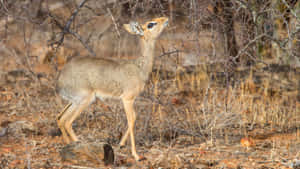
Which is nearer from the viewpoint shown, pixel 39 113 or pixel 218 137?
pixel 218 137

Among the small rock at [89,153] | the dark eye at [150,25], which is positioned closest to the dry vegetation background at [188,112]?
the small rock at [89,153]

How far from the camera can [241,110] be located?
7.28 meters

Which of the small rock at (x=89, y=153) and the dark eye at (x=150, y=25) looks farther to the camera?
the dark eye at (x=150, y=25)

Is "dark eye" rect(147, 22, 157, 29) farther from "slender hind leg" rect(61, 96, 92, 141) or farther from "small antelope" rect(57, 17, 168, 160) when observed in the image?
"slender hind leg" rect(61, 96, 92, 141)

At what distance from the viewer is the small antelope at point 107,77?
222 inches

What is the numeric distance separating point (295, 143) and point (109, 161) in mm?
2874

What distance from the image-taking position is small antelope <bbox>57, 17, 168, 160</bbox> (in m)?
5.63

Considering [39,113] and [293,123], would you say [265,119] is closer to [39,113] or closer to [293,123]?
[293,123]

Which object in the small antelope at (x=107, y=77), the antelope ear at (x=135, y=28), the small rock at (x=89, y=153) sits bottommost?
the small rock at (x=89, y=153)

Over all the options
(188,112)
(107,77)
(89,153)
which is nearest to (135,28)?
(107,77)

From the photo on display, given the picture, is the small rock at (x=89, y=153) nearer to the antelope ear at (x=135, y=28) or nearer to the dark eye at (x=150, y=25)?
the antelope ear at (x=135, y=28)

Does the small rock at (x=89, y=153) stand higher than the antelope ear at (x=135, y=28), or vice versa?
the antelope ear at (x=135, y=28)

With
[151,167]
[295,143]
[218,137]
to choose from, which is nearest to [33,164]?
[151,167]

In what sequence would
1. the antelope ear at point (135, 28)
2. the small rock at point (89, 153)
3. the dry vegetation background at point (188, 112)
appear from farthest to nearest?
the antelope ear at point (135, 28) → the dry vegetation background at point (188, 112) → the small rock at point (89, 153)
